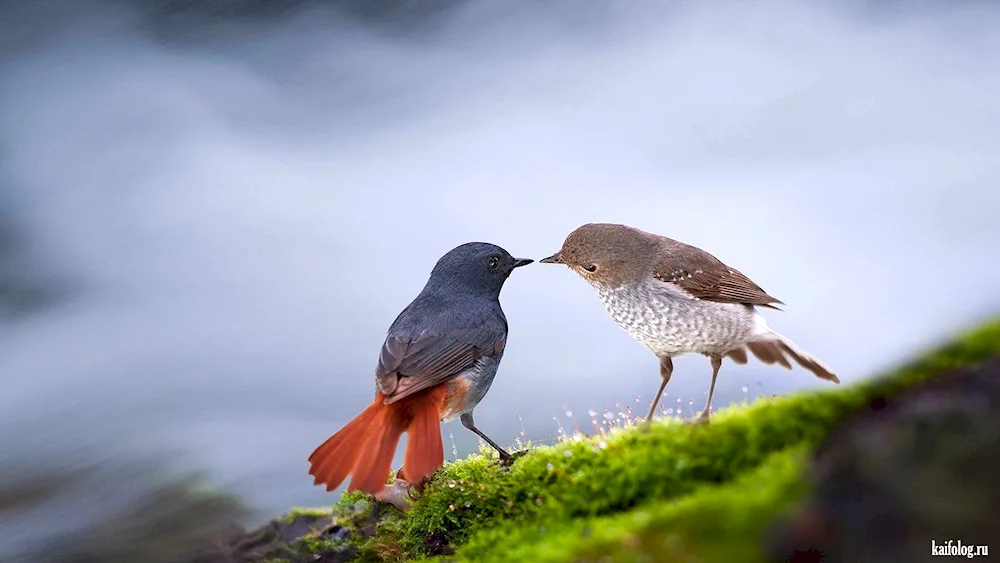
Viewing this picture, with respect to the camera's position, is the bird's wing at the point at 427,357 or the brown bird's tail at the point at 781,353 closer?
the bird's wing at the point at 427,357

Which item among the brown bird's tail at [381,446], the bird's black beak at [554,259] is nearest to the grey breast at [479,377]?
the brown bird's tail at [381,446]

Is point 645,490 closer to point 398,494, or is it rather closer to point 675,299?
point 675,299

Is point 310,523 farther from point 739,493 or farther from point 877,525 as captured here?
point 877,525

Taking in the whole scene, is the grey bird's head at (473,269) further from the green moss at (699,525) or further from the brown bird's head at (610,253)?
the green moss at (699,525)

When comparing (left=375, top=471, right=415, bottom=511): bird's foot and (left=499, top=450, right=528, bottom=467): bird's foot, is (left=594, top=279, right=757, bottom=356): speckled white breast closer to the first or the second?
(left=499, top=450, right=528, bottom=467): bird's foot

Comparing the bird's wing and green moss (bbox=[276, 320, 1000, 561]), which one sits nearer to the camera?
green moss (bbox=[276, 320, 1000, 561])

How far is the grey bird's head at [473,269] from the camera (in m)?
5.70

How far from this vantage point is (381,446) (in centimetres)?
454

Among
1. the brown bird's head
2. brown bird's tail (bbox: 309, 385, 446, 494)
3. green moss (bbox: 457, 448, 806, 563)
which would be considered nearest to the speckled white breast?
the brown bird's head

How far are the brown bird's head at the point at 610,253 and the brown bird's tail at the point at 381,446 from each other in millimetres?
1216

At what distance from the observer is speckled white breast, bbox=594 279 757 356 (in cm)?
500

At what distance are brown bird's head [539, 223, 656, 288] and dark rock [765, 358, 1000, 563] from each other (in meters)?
2.27

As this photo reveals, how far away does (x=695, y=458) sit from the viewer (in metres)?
3.83

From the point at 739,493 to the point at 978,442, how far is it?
79 centimetres
